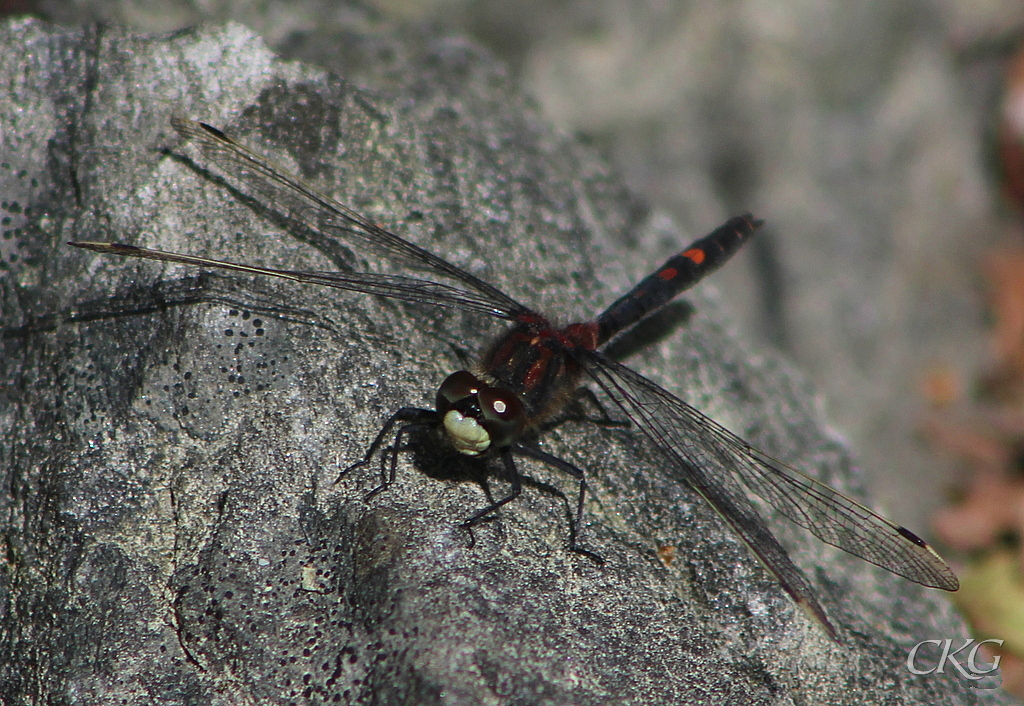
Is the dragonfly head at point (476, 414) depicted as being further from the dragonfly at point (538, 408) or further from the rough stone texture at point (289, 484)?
the rough stone texture at point (289, 484)

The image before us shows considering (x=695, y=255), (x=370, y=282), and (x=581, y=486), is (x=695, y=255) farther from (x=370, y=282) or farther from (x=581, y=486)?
(x=370, y=282)

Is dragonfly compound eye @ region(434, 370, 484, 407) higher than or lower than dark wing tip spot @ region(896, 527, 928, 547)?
higher

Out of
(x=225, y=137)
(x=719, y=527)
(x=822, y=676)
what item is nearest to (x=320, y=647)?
(x=719, y=527)

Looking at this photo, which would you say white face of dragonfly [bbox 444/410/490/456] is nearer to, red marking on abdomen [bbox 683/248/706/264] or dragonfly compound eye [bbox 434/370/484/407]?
dragonfly compound eye [bbox 434/370/484/407]

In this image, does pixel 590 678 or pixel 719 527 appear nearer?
pixel 590 678

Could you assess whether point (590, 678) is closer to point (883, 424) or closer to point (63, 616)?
point (63, 616)

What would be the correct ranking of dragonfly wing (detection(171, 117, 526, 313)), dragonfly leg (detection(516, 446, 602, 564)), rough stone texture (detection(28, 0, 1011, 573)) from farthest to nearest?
1. rough stone texture (detection(28, 0, 1011, 573))
2. dragonfly wing (detection(171, 117, 526, 313))
3. dragonfly leg (detection(516, 446, 602, 564))

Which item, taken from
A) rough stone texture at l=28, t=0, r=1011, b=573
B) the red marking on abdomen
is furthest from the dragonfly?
rough stone texture at l=28, t=0, r=1011, b=573
